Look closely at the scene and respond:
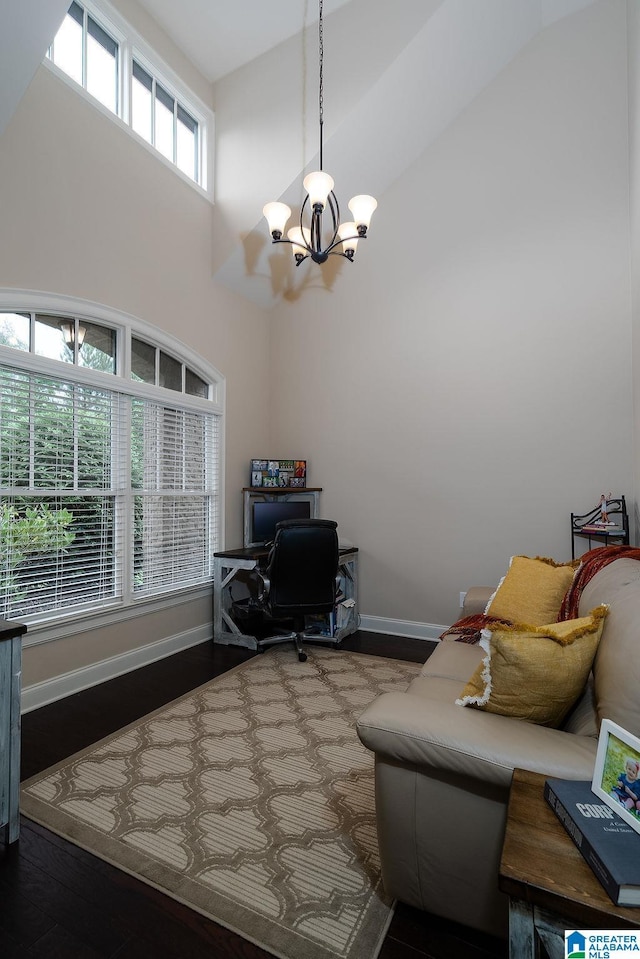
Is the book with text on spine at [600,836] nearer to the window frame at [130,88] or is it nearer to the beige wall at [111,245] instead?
the beige wall at [111,245]

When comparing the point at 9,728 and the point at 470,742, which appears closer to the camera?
the point at 470,742

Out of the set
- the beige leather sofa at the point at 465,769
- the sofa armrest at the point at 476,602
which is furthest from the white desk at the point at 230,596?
the beige leather sofa at the point at 465,769

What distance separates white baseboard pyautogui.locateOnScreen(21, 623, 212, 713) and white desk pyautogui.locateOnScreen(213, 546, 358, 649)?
20 cm

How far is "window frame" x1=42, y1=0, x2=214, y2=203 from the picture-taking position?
3275 millimetres

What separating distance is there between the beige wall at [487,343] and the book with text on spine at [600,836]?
9.89 feet

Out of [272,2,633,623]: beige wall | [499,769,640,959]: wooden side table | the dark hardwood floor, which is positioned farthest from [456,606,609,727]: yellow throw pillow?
[272,2,633,623]: beige wall

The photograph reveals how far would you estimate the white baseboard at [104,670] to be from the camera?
9.56 ft

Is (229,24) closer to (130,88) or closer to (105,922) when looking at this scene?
(130,88)

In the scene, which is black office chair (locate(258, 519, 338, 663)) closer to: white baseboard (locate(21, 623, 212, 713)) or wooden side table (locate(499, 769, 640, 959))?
white baseboard (locate(21, 623, 212, 713))

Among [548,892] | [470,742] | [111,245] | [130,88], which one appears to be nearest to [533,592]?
[470,742]

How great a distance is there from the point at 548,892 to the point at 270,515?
3.93 metres

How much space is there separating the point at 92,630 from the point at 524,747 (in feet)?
9.35

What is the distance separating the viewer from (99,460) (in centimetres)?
337

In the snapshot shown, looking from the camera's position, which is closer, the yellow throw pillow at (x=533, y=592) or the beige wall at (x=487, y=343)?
the yellow throw pillow at (x=533, y=592)
